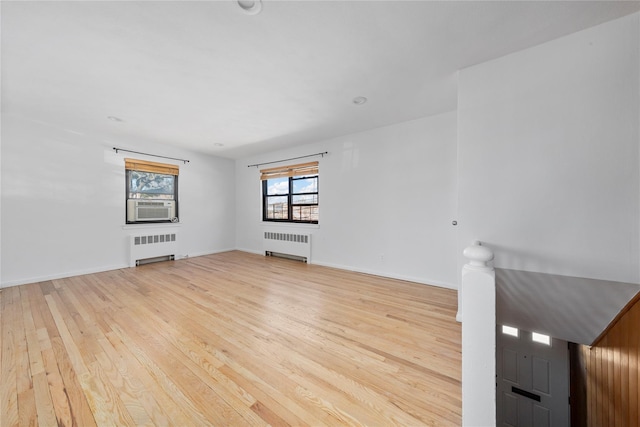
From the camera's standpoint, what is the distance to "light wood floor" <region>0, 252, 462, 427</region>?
1262mm

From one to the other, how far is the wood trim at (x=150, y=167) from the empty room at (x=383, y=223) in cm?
71

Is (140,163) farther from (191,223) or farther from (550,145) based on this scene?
(550,145)

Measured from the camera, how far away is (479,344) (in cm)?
103

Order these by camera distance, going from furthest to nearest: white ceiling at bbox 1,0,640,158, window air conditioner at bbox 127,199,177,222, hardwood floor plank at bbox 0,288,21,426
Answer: window air conditioner at bbox 127,199,177,222 → white ceiling at bbox 1,0,640,158 → hardwood floor plank at bbox 0,288,21,426

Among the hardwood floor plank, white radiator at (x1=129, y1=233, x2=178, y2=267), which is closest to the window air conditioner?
white radiator at (x1=129, y1=233, x2=178, y2=267)

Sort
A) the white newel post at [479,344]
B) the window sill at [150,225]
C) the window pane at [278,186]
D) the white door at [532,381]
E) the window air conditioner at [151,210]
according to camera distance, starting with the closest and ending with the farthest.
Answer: the white newel post at [479,344], the white door at [532,381], the window sill at [150,225], the window air conditioner at [151,210], the window pane at [278,186]

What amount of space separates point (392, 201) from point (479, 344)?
8.99 feet

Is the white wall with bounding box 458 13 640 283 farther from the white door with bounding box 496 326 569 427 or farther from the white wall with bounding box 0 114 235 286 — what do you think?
the white wall with bounding box 0 114 235 286

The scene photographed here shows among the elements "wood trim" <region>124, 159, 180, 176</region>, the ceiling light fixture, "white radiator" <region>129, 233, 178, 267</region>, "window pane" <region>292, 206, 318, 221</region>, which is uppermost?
the ceiling light fixture

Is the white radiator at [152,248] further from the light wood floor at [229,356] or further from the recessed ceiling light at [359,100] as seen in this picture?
the recessed ceiling light at [359,100]

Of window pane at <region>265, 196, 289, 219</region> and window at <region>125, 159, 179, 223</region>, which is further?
window pane at <region>265, 196, 289, 219</region>

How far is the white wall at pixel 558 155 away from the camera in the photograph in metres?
1.56

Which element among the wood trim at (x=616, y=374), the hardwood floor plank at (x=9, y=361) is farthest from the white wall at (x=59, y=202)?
the wood trim at (x=616, y=374)

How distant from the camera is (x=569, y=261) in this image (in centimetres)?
170
